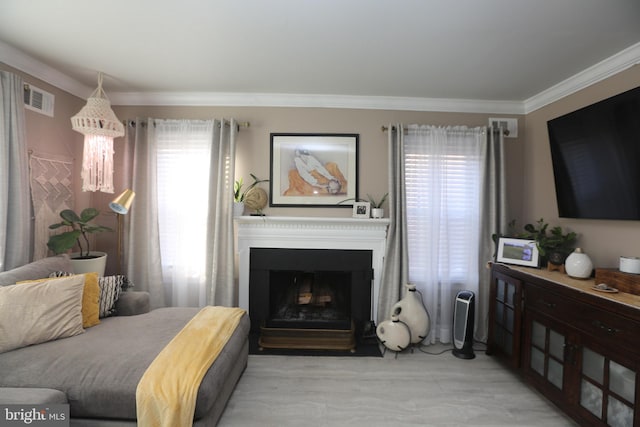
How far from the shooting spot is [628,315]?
5.16ft

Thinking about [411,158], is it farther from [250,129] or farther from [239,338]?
[239,338]

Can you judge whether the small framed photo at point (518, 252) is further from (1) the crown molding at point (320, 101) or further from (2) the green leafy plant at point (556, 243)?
(1) the crown molding at point (320, 101)

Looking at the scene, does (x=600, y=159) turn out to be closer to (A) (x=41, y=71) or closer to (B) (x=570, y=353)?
(B) (x=570, y=353)

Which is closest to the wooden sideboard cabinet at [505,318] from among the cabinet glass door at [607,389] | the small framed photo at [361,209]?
the cabinet glass door at [607,389]

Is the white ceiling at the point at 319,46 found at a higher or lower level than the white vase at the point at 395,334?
higher

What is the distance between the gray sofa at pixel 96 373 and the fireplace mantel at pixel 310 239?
111cm

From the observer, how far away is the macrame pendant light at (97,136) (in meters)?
2.45

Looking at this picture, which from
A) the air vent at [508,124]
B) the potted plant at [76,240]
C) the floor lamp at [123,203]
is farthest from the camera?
the air vent at [508,124]

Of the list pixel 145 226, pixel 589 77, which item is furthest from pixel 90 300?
pixel 589 77

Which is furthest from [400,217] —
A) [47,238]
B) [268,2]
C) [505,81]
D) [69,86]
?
[69,86]

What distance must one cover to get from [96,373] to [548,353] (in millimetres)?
2907

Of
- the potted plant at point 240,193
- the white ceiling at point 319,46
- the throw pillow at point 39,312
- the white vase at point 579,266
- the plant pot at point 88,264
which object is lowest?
the throw pillow at point 39,312

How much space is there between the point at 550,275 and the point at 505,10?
1.88m

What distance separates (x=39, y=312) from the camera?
1.82 meters
